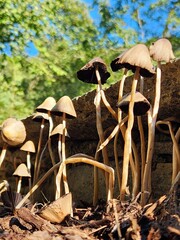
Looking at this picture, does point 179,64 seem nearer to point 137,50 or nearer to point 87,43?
point 137,50

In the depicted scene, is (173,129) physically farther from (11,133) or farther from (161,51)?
(11,133)

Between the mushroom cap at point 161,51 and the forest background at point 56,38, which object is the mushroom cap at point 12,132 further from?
the forest background at point 56,38

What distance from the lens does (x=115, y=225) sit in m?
1.49

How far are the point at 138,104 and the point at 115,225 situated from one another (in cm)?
79

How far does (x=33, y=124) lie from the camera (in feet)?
11.4

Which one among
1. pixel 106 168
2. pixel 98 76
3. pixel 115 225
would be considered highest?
pixel 98 76

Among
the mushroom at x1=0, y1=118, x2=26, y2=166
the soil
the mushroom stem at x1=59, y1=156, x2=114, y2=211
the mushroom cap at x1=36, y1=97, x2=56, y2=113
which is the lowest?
the soil

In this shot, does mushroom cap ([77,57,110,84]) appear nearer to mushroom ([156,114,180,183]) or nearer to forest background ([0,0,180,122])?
mushroom ([156,114,180,183])

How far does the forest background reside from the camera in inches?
250

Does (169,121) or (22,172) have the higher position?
(169,121)

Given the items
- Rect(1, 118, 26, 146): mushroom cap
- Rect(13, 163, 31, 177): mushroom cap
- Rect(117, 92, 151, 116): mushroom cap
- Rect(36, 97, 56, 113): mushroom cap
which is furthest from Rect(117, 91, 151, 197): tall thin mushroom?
Rect(13, 163, 31, 177): mushroom cap

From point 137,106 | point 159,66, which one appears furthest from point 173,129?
point 159,66

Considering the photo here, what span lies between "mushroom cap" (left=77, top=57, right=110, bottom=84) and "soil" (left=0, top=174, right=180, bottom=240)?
92cm

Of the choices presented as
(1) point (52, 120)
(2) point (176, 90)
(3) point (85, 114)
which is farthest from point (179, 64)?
(1) point (52, 120)
